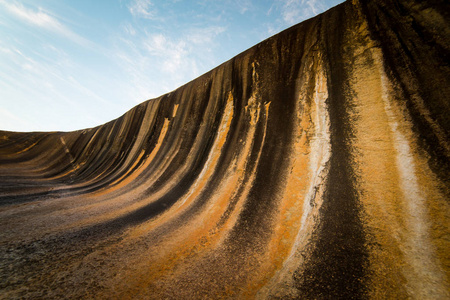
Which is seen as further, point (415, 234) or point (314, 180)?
point (314, 180)

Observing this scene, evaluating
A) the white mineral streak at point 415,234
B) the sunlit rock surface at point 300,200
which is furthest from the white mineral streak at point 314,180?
the white mineral streak at point 415,234

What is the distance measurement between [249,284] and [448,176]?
149cm

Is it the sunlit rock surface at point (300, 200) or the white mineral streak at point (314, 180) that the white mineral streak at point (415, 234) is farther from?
the white mineral streak at point (314, 180)

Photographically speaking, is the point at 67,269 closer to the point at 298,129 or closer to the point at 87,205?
the point at 87,205

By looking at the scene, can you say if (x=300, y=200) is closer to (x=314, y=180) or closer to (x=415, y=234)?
(x=314, y=180)

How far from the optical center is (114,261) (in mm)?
1232

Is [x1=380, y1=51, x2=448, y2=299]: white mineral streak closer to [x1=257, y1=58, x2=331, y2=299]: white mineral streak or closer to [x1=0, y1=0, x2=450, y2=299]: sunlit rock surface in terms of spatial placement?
[x1=0, y1=0, x2=450, y2=299]: sunlit rock surface

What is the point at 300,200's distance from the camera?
5.36ft

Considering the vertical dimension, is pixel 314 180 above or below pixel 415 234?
above

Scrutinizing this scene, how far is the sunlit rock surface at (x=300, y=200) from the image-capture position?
101cm

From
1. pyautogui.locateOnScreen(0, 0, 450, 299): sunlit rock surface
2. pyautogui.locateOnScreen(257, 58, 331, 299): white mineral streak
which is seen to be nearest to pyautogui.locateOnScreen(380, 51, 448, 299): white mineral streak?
pyautogui.locateOnScreen(0, 0, 450, 299): sunlit rock surface

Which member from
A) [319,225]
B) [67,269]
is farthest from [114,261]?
[319,225]

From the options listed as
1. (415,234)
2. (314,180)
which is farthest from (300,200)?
(415,234)

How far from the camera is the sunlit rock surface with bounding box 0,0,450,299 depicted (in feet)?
3.33
